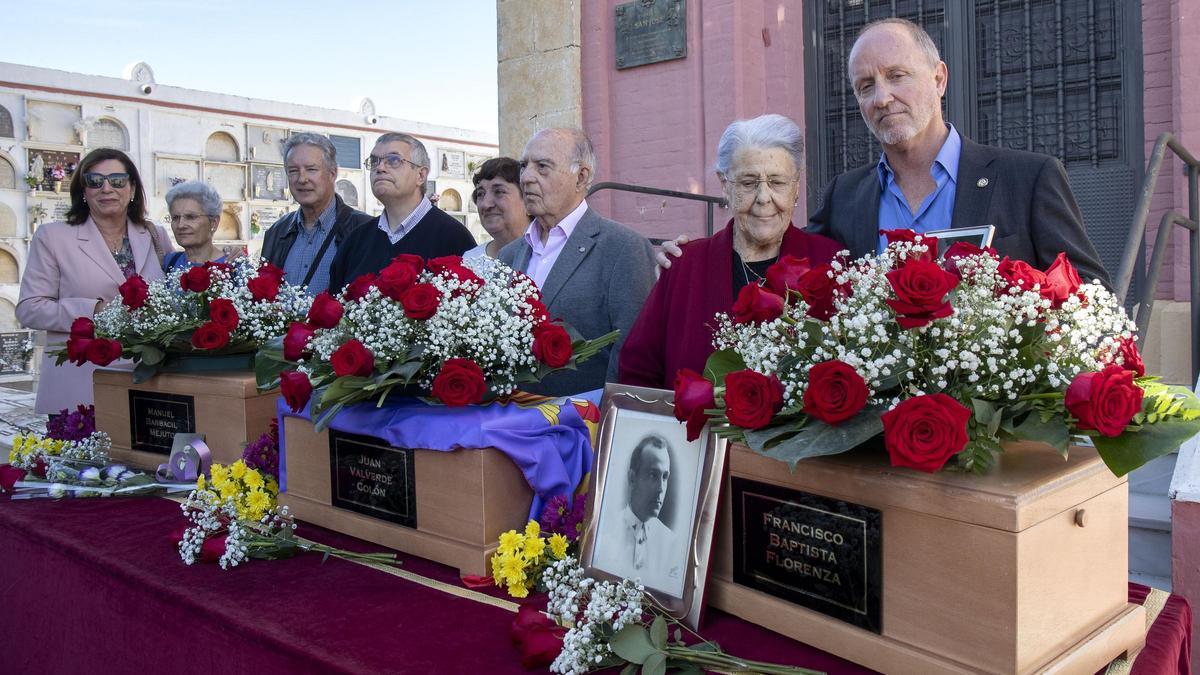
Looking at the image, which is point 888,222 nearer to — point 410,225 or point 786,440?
point 786,440

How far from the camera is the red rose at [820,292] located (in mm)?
1432

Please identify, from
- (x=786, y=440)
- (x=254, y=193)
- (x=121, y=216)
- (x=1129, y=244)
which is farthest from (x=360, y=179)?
(x=786, y=440)

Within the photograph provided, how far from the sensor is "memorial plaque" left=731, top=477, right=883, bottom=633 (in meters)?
1.32

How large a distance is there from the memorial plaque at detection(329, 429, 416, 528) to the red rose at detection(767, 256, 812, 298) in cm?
85

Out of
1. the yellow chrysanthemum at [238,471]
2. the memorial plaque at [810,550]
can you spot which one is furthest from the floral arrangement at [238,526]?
the memorial plaque at [810,550]

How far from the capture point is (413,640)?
1524mm

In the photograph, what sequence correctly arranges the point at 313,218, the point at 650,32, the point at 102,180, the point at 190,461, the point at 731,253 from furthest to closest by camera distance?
the point at 650,32 < the point at 313,218 < the point at 102,180 < the point at 190,461 < the point at 731,253

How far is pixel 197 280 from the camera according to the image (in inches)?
108

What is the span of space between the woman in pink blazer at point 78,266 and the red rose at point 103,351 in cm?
135

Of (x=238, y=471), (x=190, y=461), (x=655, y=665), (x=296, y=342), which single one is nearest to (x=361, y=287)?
(x=296, y=342)

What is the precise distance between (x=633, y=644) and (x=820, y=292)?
2.02 feet

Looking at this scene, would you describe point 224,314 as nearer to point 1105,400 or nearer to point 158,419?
point 158,419

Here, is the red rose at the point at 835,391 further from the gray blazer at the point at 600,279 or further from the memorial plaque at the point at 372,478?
the gray blazer at the point at 600,279

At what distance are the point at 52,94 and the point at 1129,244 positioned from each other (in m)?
21.7
